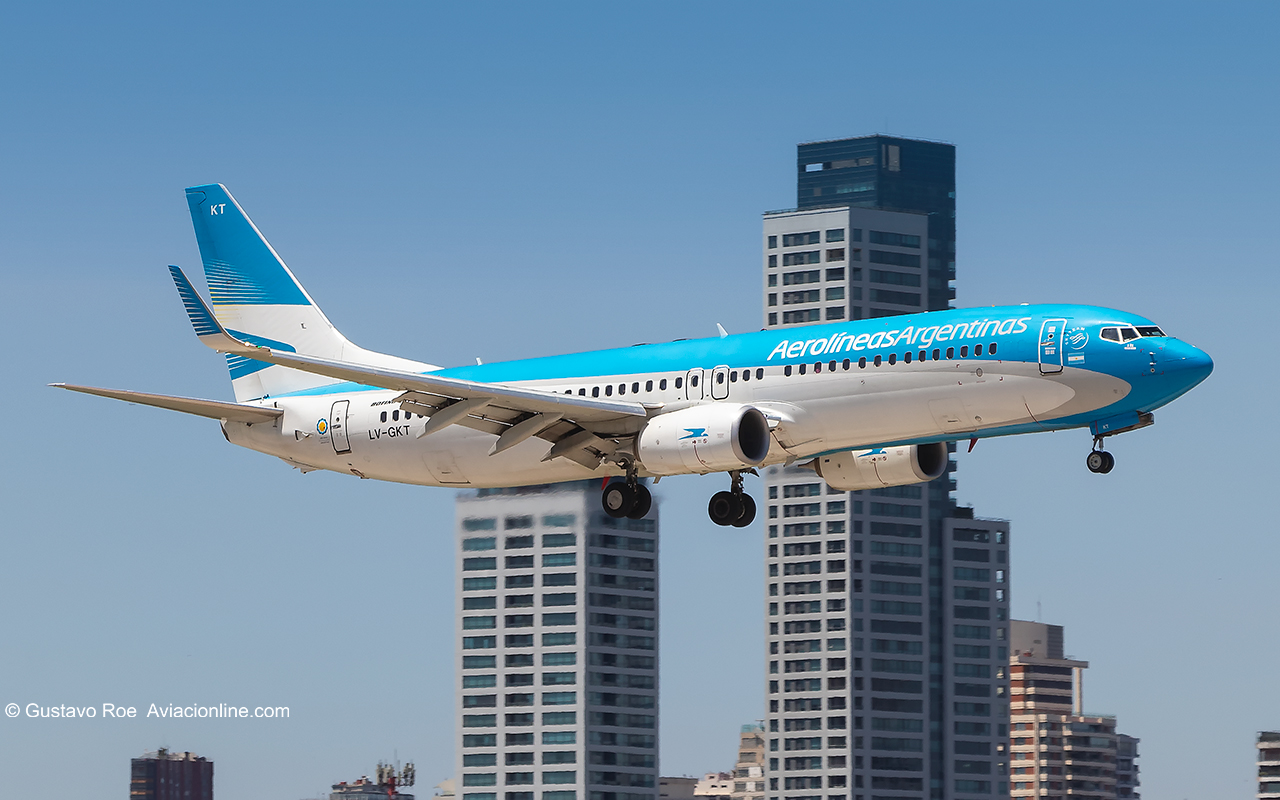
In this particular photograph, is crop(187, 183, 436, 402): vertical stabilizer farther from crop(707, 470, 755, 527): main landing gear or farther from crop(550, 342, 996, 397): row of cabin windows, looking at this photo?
crop(707, 470, 755, 527): main landing gear

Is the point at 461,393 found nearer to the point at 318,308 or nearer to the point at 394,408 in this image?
the point at 394,408

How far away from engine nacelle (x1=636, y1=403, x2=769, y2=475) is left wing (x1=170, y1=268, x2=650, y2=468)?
180 cm

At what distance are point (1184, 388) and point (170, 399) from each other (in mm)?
34835

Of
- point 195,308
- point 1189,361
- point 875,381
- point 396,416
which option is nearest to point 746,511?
point 875,381

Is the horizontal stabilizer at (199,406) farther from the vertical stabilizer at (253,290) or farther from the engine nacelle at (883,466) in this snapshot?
the engine nacelle at (883,466)

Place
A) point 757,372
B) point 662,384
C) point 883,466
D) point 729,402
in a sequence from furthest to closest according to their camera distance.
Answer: point 883,466 < point 662,384 < point 729,402 < point 757,372

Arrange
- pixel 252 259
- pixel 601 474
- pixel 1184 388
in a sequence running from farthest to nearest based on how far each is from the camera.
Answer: pixel 252 259, pixel 601 474, pixel 1184 388

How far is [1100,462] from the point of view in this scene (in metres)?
64.9

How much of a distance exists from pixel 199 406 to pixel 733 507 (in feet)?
65.4

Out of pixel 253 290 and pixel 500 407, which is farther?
pixel 253 290

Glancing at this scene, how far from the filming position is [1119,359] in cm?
6384

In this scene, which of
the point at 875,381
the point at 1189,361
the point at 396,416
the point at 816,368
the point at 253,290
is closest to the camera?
the point at 1189,361

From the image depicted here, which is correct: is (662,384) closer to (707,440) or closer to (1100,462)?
(707,440)

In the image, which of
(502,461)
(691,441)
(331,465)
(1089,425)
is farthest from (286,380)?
(1089,425)
